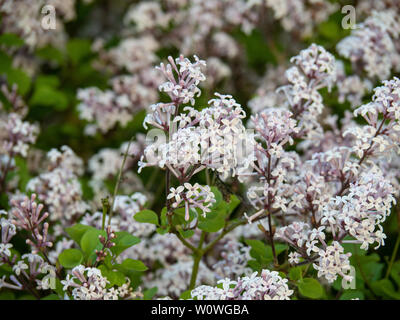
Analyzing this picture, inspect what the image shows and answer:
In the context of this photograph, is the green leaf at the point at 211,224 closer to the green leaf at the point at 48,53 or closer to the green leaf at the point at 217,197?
the green leaf at the point at 217,197

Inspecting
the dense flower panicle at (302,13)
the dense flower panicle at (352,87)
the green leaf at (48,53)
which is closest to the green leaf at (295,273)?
the dense flower panicle at (352,87)

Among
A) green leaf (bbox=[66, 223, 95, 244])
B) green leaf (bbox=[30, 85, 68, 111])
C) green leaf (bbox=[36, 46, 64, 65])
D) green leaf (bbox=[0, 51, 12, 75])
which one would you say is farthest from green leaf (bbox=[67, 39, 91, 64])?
green leaf (bbox=[66, 223, 95, 244])

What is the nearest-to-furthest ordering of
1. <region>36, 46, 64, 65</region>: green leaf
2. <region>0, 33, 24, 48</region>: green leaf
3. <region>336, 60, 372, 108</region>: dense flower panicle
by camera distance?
<region>336, 60, 372, 108</region>: dense flower panicle, <region>0, 33, 24, 48</region>: green leaf, <region>36, 46, 64, 65</region>: green leaf

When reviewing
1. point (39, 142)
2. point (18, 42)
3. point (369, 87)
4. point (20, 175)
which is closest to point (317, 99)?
point (369, 87)

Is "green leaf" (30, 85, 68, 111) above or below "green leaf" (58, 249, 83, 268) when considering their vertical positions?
above

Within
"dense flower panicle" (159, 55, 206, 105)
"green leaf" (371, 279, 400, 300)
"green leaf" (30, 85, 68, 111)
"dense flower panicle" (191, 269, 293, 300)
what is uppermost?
"green leaf" (30, 85, 68, 111)

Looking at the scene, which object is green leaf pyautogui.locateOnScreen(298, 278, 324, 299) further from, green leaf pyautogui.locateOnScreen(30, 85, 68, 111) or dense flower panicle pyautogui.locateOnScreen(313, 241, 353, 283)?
green leaf pyautogui.locateOnScreen(30, 85, 68, 111)
